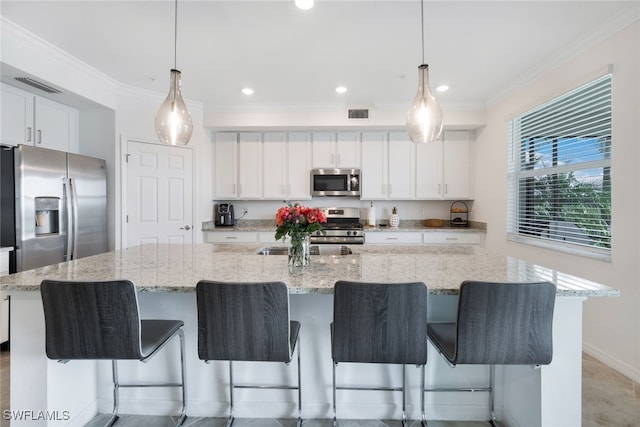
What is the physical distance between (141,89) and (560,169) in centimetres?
452

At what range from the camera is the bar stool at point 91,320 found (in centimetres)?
122

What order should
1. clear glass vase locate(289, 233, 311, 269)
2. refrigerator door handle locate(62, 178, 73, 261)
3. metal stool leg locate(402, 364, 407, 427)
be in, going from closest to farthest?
metal stool leg locate(402, 364, 407, 427)
clear glass vase locate(289, 233, 311, 269)
refrigerator door handle locate(62, 178, 73, 261)

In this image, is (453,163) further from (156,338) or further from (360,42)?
(156,338)

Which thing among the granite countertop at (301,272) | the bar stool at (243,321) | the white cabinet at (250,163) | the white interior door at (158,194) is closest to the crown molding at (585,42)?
the granite countertop at (301,272)

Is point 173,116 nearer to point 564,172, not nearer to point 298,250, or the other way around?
point 298,250

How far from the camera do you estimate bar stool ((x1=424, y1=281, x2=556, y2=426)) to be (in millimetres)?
1163

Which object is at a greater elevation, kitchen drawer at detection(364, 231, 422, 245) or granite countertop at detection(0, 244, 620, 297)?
granite countertop at detection(0, 244, 620, 297)

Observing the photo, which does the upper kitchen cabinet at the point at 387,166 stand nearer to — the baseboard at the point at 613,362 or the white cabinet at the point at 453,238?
the white cabinet at the point at 453,238

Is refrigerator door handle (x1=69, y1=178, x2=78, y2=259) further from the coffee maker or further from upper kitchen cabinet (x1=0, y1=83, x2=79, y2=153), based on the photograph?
the coffee maker

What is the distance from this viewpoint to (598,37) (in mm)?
2340

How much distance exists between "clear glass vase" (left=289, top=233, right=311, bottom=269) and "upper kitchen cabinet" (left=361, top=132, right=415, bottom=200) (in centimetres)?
272

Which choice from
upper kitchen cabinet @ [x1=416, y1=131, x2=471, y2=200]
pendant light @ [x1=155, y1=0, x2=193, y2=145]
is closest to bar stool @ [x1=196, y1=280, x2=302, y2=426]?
pendant light @ [x1=155, y1=0, x2=193, y2=145]

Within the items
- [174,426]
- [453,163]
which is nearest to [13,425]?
[174,426]

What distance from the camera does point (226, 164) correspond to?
14.3 ft
